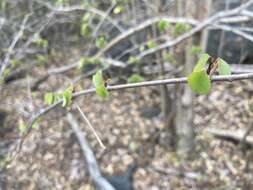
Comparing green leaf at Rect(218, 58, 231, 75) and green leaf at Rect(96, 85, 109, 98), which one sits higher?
green leaf at Rect(218, 58, 231, 75)

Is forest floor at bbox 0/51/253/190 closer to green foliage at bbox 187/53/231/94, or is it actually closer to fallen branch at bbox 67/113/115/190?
fallen branch at bbox 67/113/115/190

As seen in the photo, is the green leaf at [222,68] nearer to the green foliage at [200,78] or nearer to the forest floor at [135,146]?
the green foliage at [200,78]

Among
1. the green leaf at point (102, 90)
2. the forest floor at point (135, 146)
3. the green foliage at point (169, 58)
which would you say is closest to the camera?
the green leaf at point (102, 90)

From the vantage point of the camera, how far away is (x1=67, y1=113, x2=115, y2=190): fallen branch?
8.66 feet

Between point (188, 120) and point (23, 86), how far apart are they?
203 cm

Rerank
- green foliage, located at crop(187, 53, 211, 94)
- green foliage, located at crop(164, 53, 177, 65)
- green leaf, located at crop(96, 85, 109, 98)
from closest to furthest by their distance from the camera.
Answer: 1. green foliage, located at crop(187, 53, 211, 94)
2. green leaf, located at crop(96, 85, 109, 98)
3. green foliage, located at crop(164, 53, 177, 65)

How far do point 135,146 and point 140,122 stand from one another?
356mm

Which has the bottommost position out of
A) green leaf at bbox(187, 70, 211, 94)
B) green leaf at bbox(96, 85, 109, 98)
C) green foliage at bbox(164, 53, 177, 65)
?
green foliage at bbox(164, 53, 177, 65)

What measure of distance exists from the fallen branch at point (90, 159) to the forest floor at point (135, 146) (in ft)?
0.37

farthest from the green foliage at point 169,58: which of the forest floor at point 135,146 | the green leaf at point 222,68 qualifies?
the green leaf at point 222,68

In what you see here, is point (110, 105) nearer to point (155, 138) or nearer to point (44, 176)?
point (155, 138)

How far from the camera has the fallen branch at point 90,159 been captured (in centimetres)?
264

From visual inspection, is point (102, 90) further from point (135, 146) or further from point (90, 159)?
point (135, 146)

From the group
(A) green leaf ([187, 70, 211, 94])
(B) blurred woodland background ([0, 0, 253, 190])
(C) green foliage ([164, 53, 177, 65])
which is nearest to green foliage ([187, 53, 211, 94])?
(A) green leaf ([187, 70, 211, 94])
